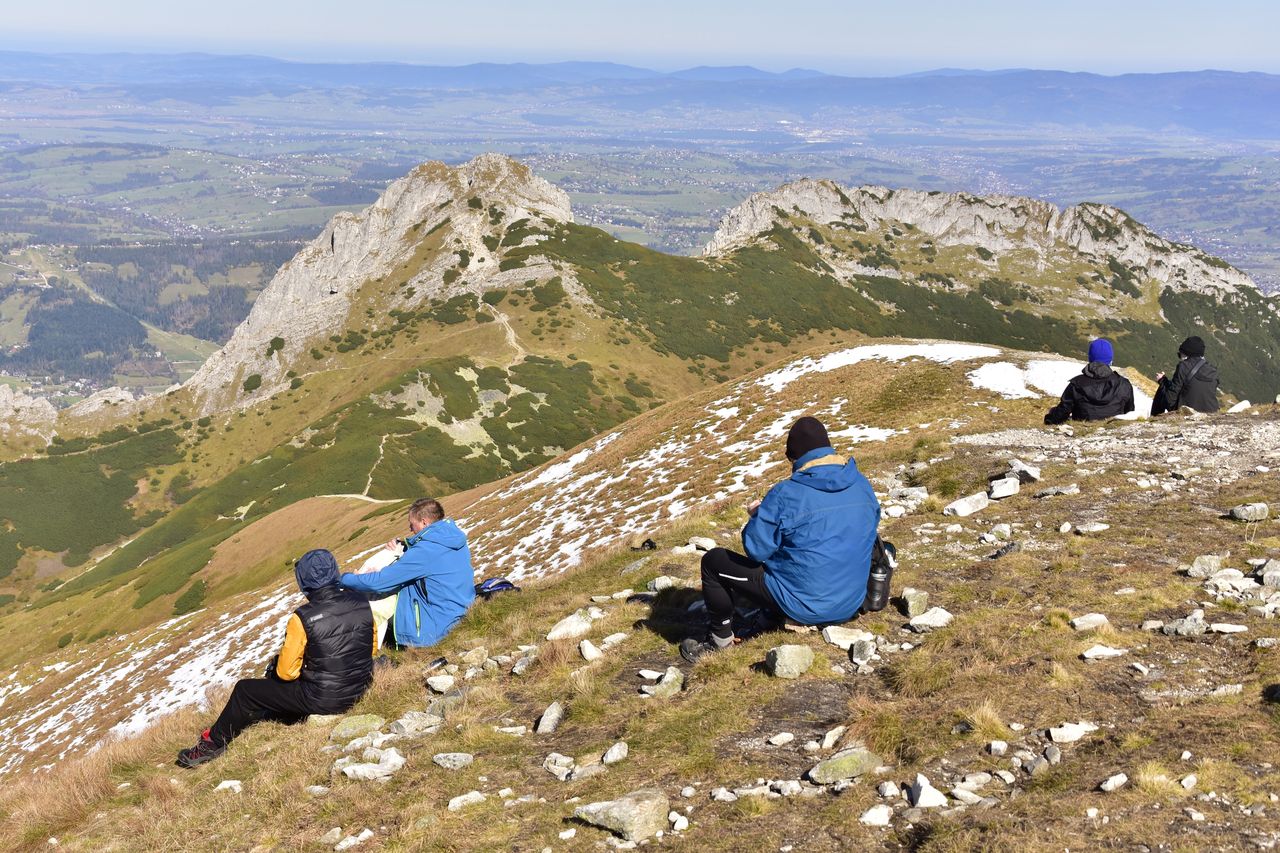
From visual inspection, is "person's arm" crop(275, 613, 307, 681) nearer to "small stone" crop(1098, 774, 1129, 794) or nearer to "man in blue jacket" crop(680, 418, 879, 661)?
"man in blue jacket" crop(680, 418, 879, 661)

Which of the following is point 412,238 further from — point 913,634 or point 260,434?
point 913,634

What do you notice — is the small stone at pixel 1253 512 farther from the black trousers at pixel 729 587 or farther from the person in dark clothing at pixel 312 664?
the person in dark clothing at pixel 312 664

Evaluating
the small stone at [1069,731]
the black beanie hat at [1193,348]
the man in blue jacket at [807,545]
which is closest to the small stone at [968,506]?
the man in blue jacket at [807,545]

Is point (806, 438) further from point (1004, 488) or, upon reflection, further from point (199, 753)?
point (199, 753)

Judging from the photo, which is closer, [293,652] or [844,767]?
[844,767]

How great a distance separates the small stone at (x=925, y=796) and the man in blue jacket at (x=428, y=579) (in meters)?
9.29

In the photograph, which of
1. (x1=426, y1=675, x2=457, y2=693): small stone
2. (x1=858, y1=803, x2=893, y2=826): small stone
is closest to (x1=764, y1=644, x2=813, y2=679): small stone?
(x1=858, y1=803, x2=893, y2=826): small stone

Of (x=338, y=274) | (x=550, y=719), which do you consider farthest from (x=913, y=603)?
(x=338, y=274)

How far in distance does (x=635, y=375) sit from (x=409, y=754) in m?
141

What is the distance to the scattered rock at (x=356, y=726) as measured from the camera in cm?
1113

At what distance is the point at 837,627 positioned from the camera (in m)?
11.2

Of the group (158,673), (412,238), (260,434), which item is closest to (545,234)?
(412,238)

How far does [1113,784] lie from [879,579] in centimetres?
510

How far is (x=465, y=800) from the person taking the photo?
27.8 feet
